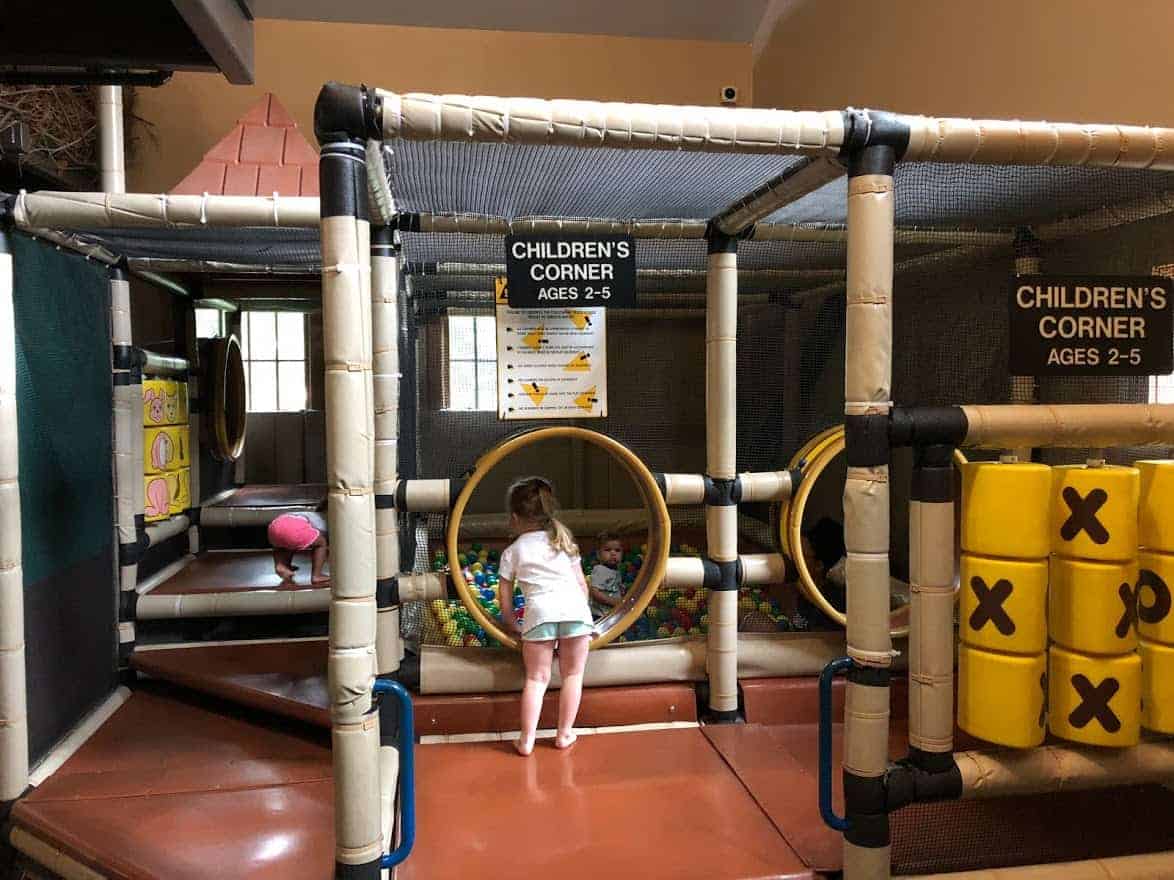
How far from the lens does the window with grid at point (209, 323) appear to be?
19.3ft

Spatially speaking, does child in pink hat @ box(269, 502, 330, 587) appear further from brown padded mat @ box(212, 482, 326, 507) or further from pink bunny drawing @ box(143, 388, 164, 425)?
brown padded mat @ box(212, 482, 326, 507)

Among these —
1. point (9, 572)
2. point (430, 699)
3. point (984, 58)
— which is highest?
point (984, 58)

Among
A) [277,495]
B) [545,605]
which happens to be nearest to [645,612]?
[545,605]

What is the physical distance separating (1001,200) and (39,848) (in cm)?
383

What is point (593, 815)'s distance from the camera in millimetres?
2498

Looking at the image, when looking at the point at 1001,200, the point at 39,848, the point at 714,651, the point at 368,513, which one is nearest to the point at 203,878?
the point at 39,848

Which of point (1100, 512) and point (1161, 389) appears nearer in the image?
point (1100, 512)

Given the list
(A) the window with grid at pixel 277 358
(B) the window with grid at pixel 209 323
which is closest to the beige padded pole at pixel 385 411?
(B) the window with grid at pixel 209 323

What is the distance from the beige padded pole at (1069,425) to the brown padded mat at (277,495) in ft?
15.0

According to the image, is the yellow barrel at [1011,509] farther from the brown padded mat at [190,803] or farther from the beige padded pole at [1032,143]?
the brown padded mat at [190,803]

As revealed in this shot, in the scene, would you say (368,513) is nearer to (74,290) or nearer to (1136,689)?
(1136,689)

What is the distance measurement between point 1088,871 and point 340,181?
8.20 ft

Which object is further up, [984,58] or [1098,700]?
[984,58]

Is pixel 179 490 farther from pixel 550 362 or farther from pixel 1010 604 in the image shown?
pixel 1010 604
